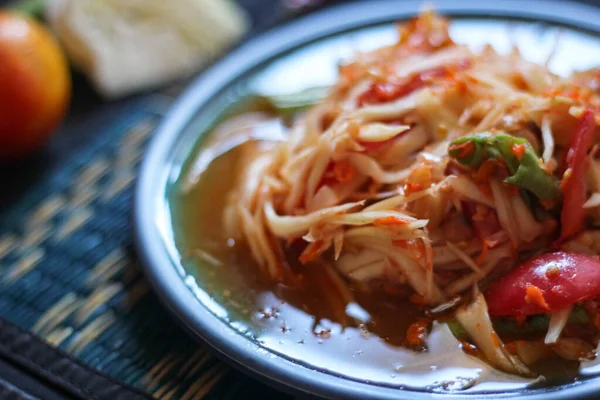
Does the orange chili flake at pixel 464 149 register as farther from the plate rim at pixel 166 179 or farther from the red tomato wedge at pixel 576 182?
the plate rim at pixel 166 179

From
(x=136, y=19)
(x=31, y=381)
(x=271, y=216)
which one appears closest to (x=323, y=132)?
(x=271, y=216)

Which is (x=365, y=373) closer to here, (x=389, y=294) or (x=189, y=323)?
(x=389, y=294)

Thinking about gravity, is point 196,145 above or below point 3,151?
above

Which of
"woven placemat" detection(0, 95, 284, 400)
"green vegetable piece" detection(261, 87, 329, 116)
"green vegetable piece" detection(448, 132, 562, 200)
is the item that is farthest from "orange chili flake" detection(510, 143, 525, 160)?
"green vegetable piece" detection(261, 87, 329, 116)

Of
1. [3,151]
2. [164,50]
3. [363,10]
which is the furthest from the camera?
[164,50]

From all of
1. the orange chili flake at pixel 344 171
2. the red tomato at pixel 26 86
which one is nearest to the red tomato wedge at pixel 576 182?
the orange chili flake at pixel 344 171

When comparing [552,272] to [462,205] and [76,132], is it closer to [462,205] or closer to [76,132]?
[462,205]

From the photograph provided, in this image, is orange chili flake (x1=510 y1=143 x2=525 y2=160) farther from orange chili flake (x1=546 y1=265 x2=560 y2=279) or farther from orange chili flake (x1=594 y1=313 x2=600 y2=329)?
orange chili flake (x1=594 y1=313 x2=600 y2=329)

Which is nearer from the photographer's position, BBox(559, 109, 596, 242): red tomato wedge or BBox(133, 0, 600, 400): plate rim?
BBox(133, 0, 600, 400): plate rim
